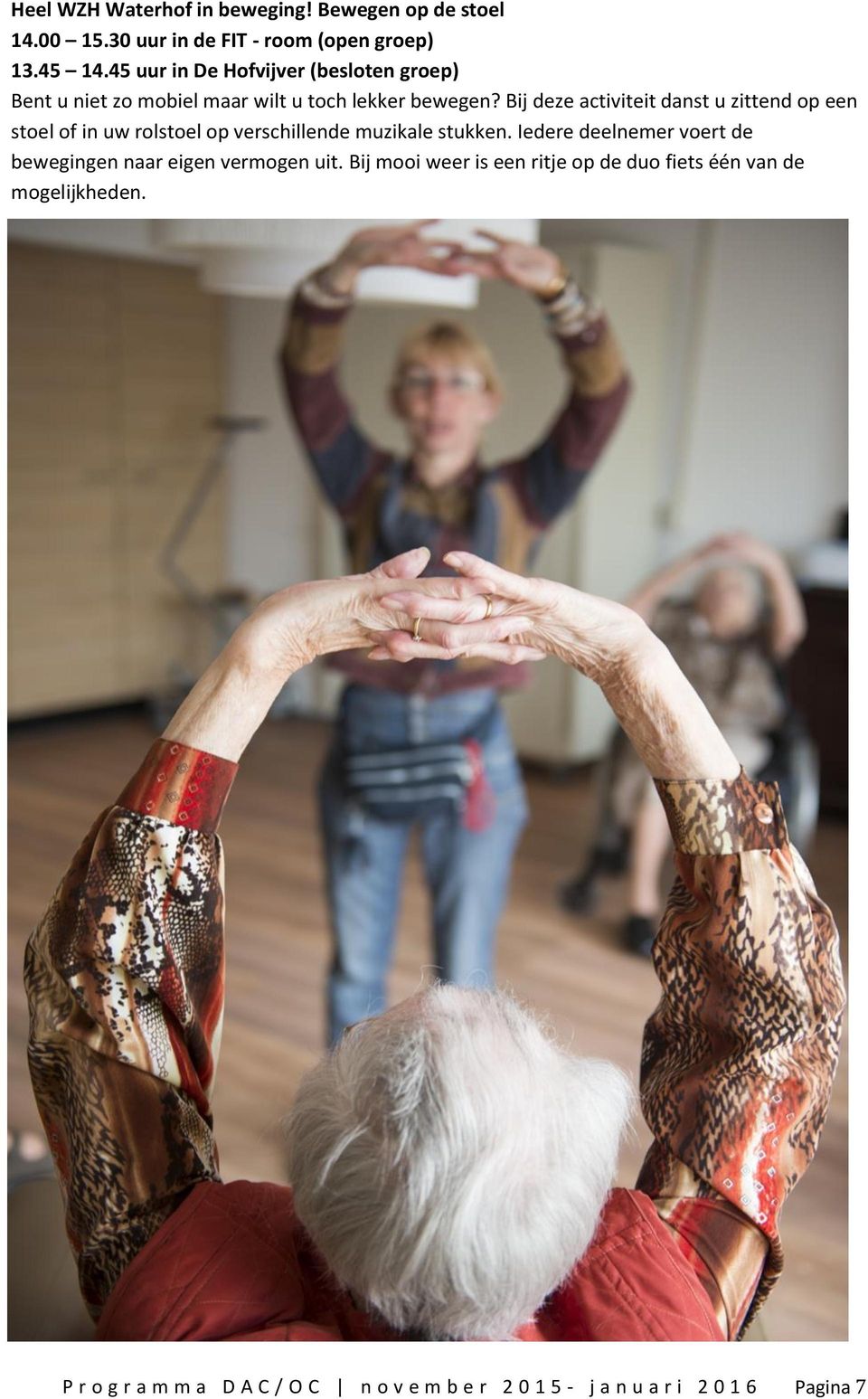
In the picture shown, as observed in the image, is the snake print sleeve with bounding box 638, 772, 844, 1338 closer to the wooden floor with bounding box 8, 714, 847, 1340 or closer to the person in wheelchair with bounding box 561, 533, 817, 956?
the wooden floor with bounding box 8, 714, 847, 1340

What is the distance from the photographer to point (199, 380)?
4.99 meters

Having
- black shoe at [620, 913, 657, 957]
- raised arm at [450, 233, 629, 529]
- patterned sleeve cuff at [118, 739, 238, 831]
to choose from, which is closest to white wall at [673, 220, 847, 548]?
black shoe at [620, 913, 657, 957]

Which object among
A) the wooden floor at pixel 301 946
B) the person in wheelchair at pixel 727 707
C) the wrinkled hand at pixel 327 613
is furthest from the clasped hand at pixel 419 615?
the person in wheelchair at pixel 727 707

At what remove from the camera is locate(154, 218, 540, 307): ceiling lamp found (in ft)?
4.04

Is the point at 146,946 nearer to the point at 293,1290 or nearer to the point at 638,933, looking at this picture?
the point at 293,1290

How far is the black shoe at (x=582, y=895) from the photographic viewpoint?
2980 millimetres

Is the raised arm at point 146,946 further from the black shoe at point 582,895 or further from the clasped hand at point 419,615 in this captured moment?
the black shoe at point 582,895

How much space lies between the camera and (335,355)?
62.4 inches

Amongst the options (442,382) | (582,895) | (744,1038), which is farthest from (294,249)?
(582,895)

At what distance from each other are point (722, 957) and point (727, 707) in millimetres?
2204

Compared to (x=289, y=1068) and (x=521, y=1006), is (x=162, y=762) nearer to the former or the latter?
(x=521, y=1006)

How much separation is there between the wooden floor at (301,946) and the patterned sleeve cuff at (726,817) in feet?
0.55

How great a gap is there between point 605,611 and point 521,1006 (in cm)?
23
